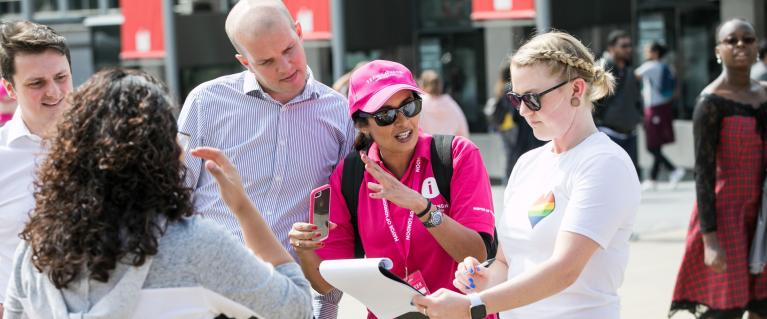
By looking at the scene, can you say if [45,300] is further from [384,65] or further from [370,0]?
[370,0]

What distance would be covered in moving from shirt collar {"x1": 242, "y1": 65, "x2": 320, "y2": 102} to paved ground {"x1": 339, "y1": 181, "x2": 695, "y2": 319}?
3707 mm

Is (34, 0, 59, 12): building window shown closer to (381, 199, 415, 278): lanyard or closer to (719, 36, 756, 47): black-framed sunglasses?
(719, 36, 756, 47): black-framed sunglasses

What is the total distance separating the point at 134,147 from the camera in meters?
2.48

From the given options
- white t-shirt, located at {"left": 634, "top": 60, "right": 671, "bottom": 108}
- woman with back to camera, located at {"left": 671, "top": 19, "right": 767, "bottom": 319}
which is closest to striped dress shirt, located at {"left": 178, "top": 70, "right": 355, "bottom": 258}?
woman with back to camera, located at {"left": 671, "top": 19, "right": 767, "bottom": 319}

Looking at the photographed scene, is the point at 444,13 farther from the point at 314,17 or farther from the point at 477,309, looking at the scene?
the point at 477,309

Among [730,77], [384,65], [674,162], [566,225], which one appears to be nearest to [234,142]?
[384,65]

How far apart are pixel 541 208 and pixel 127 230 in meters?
1.28

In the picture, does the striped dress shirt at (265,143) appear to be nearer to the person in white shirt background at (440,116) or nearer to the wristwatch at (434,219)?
the wristwatch at (434,219)

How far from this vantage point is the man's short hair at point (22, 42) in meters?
3.90

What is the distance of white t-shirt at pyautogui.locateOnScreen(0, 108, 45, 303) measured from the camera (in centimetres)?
379

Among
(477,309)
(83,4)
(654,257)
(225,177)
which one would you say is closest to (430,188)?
(477,309)

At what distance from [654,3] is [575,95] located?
1310 centimetres

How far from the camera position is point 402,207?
3490mm

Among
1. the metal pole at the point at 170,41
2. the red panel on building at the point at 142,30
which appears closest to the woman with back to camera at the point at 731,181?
the metal pole at the point at 170,41
